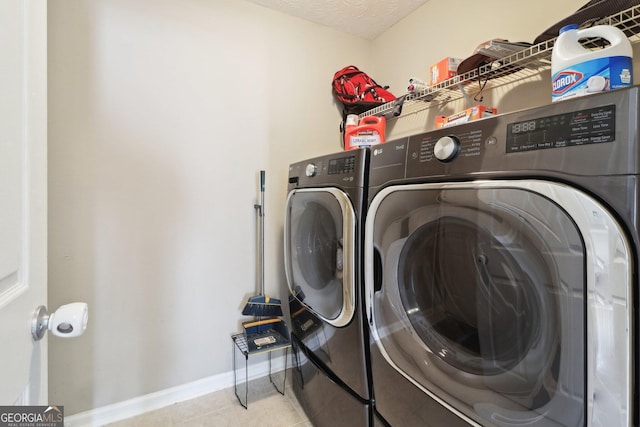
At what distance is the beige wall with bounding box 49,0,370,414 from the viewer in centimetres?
136

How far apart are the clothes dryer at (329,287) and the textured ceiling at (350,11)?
3.66 ft

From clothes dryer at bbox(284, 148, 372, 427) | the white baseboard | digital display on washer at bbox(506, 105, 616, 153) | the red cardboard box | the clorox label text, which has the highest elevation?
the red cardboard box

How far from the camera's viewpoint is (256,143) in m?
1.80

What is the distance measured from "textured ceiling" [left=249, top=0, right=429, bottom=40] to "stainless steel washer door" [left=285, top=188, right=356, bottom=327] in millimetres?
1250

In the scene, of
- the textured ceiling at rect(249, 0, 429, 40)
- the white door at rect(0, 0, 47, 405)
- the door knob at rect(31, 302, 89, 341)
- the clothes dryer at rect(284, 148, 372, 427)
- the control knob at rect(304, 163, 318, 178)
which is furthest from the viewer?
the textured ceiling at rect(249, 0, 429, 40)

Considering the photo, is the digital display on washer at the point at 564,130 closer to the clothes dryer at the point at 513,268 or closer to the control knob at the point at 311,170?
the clothes dryer at the point at 513,268

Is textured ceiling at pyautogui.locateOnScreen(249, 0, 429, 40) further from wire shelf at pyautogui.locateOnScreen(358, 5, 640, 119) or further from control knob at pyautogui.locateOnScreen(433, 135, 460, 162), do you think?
control knob at pyautogui.locateOnScreen(433, 135, 460, 162)

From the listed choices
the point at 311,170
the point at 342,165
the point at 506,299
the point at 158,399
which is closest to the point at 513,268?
the point at 506,299

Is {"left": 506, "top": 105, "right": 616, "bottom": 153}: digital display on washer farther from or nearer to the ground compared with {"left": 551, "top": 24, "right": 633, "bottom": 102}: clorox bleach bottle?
nearer to the ground

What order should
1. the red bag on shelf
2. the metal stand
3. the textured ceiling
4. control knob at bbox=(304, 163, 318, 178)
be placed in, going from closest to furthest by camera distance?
control knob at bbox=(304, 163, 318, 178) → the metal stand → the textured ceiling → the red bag on shelf

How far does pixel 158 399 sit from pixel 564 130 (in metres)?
2.05

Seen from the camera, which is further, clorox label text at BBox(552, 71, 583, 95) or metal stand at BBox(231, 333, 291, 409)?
metal stand at BBox(231, 333, 291, 409)

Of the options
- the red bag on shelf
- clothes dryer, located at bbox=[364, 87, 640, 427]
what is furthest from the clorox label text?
the red bag on shelf

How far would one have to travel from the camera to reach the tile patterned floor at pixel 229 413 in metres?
1.45
